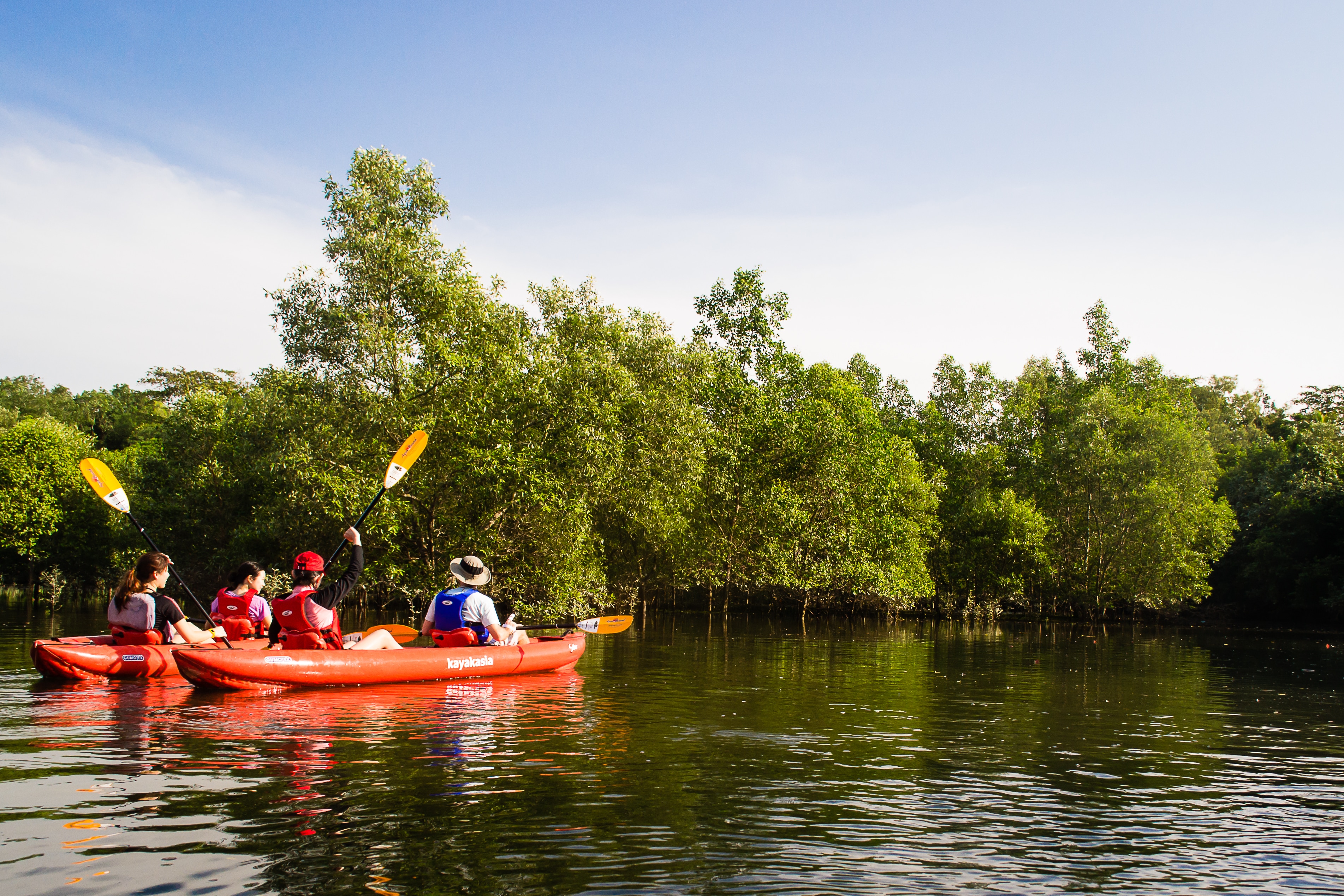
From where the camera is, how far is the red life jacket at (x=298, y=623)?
1062 cm

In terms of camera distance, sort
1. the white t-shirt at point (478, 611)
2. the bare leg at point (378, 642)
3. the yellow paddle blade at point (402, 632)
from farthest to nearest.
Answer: the yellow paddle blade at point (402, 632)
the white t-shirt at point (478, 611)
the bare leg at point (378, 642)

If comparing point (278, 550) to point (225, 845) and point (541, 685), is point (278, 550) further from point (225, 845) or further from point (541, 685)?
point (225, 845)

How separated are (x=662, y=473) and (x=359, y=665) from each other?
1818 cm

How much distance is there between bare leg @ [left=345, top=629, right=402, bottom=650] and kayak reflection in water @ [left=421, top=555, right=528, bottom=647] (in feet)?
1.52

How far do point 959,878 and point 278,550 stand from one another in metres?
29.2

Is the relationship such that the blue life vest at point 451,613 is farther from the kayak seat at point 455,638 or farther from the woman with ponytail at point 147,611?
the woman with ponytail at point 147,611

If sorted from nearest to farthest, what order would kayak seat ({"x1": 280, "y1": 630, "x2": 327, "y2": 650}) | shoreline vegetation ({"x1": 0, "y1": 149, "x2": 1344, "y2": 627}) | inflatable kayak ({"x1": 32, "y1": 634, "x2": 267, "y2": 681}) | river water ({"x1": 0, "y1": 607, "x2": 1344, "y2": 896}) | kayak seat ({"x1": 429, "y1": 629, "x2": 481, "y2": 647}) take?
river water ({"x1": 0, "y1": 607, "x2": 1344, "y2": 896}), inflatable kayak ({"x1": 32, "y1": 634, "x2": 267, "y2": 681}), kayak seat ({"x1": 280, "y1": 630, "x2": 327, "y2": 650}), kayak seat ({"x1": 429, "y1": 629, "x2": 481, "y2": 647}), shoreline vegetation ({"x1": 0, "y1": 149, "x2": 1344, "y2": 627})

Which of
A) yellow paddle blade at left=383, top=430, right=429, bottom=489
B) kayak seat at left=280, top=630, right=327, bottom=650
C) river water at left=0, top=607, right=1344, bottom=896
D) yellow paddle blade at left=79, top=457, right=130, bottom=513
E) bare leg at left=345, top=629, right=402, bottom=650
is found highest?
yellow paddle blade at left=383, top=430, right=429, bottom=489

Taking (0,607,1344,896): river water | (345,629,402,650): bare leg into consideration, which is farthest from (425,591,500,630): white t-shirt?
(0,607,1344,896): river water

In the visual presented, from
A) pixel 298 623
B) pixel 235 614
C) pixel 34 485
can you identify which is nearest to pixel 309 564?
pixel 298 623

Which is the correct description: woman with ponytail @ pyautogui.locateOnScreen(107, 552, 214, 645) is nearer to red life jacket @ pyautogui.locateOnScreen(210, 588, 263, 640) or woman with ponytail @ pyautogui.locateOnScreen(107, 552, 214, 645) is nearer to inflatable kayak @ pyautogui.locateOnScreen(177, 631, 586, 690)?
red life jacket @ pyautogui.locateOnScreen(210, 588, 263, 640)

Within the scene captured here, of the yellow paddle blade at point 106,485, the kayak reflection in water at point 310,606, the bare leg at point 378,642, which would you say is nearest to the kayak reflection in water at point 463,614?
the bare leg at point 378,642

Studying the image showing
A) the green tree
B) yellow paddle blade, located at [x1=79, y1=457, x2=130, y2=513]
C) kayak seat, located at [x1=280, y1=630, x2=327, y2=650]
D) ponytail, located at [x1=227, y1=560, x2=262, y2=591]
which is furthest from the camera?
the green tree

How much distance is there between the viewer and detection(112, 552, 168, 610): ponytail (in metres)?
10.0
